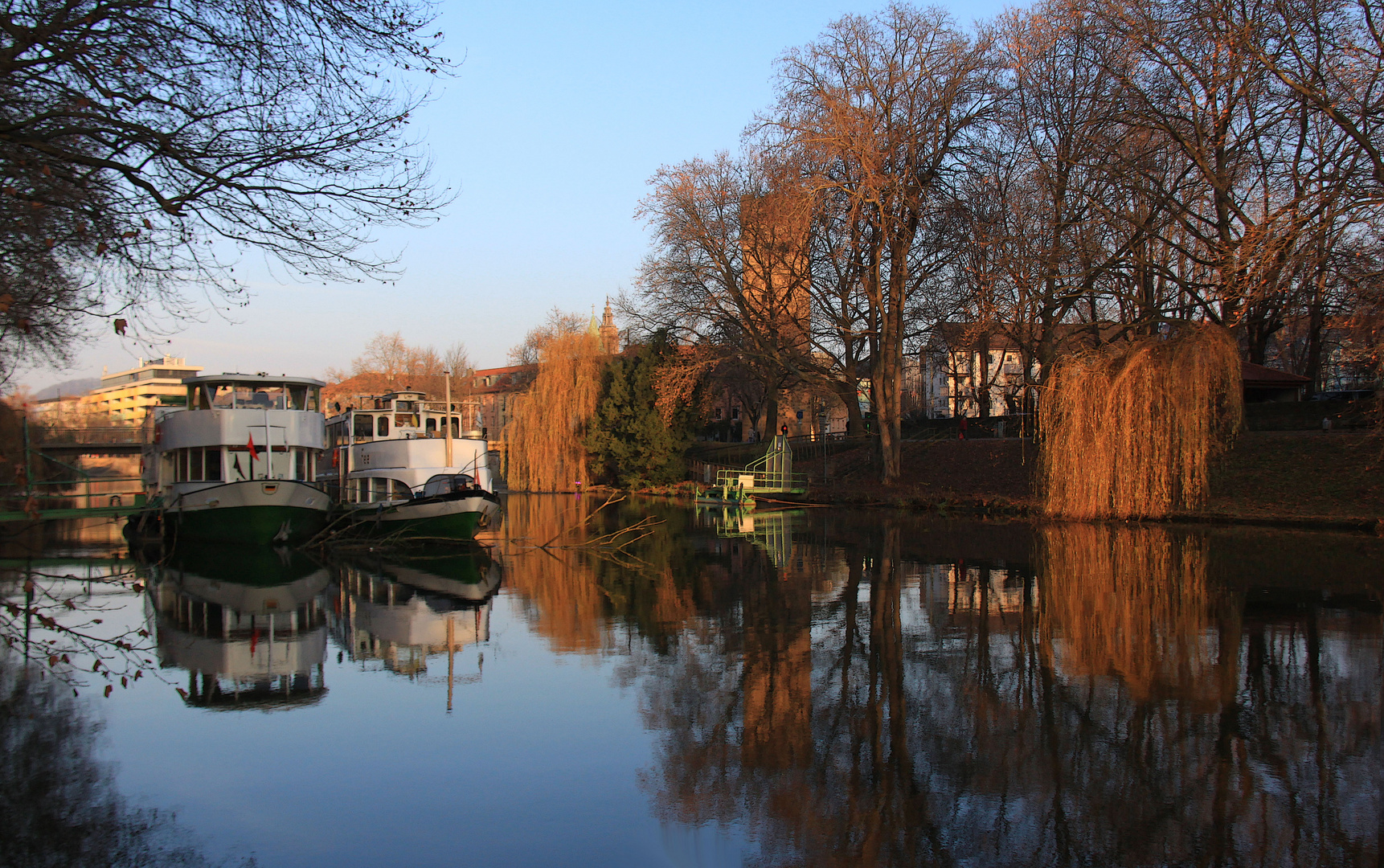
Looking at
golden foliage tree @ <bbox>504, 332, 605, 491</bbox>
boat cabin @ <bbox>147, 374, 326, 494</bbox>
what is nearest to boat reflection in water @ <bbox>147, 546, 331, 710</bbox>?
boat cabin @ <bbox>147, 374, 326, 494</bbox>

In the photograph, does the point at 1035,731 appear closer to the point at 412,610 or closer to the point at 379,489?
the point at 412,610

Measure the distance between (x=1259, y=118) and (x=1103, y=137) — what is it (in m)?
3.56

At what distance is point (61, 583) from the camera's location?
635 inches

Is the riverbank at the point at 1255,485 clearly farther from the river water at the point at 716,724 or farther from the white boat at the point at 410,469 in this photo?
the white boat at the point at 410,469

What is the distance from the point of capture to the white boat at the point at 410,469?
67.5 ft

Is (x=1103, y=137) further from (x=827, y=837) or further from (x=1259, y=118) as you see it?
(x=827, y=837)

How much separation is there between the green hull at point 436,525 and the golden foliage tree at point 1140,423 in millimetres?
13865

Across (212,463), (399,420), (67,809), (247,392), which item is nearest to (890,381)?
(399,420)

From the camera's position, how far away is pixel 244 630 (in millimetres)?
11344

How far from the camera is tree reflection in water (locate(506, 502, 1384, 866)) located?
4.91 m

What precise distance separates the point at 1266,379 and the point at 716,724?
115 ft

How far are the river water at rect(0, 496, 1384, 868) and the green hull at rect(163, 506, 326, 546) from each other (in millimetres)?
5955

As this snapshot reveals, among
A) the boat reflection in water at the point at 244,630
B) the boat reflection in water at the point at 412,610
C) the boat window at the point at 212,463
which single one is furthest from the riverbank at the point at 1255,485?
the boat window at the point at 212,463

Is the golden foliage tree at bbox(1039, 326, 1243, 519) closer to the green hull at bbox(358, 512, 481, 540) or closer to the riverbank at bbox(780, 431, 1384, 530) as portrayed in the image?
the riverbank at bbox(780, 431, 1384, 530)
